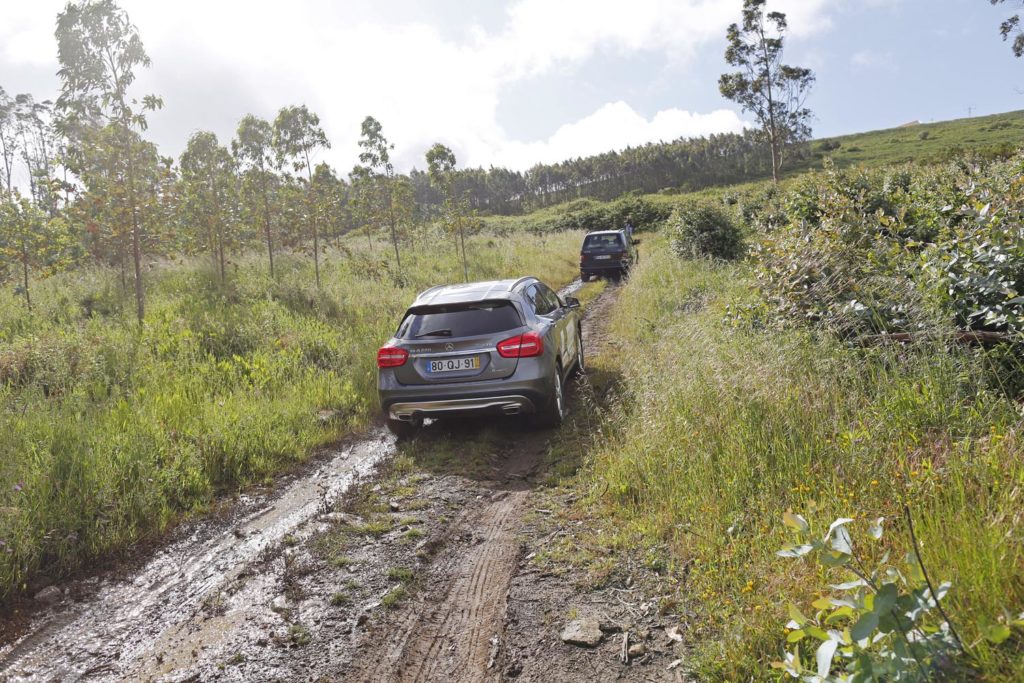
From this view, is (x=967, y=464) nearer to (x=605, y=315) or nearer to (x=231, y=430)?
(x=231, y=430)

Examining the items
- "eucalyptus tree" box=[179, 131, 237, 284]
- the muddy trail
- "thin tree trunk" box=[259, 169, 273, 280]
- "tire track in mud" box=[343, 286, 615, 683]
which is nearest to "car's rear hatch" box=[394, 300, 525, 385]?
the muddy trail

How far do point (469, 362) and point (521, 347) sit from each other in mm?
551

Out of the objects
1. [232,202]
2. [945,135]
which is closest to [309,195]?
[232,202]

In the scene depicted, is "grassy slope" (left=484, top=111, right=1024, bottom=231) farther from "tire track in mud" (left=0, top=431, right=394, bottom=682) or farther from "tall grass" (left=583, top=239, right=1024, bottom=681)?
"tire track in mud" (left=0, top=431, right=394, bottom=682)

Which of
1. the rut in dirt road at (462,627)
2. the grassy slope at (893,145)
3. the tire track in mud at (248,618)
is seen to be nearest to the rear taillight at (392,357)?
the tire track in mud at (248,618)

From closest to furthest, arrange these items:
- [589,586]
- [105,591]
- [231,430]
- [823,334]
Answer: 1. [589,586]
2. [105,591]
3. [823,334]
4. [231,430]

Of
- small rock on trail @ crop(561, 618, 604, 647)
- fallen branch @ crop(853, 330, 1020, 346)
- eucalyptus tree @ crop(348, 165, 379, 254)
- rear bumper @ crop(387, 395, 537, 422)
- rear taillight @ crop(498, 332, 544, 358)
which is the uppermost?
eucalyptus tree @ crop(348, 165, 379, 254)

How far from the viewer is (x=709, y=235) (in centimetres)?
1720

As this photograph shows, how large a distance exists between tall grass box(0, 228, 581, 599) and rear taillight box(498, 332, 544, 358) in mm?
2406

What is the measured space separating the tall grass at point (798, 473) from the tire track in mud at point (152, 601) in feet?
8.26

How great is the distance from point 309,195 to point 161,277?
4591 millimetres

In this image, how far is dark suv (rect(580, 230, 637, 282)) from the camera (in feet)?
68.3

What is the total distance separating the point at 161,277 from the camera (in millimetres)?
16391

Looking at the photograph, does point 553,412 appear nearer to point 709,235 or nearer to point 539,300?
point 539,300
